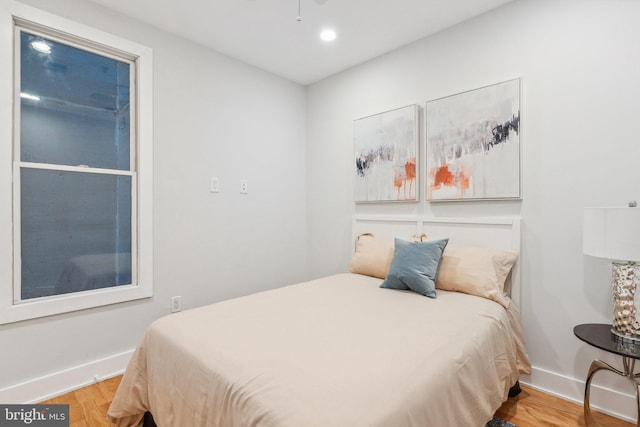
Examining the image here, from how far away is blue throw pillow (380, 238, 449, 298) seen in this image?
199 centimetres

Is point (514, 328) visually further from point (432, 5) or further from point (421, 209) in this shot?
point (432, 5)

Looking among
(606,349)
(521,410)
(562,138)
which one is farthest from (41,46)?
(521,410)

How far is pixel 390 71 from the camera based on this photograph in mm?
2791

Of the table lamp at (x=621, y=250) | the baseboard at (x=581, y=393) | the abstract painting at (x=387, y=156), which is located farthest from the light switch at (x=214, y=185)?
the baseboard at (x=581, y=393)

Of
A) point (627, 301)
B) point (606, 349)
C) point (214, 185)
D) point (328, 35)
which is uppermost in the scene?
point (328, 35)

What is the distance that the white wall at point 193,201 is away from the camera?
75.8 inches

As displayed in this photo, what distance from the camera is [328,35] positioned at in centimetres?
251

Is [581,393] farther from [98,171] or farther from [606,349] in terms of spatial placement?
[98,171]

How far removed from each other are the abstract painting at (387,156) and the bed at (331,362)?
879 millimetres

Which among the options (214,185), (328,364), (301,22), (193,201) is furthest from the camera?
(214,185)

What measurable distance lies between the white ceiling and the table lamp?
5.15ft

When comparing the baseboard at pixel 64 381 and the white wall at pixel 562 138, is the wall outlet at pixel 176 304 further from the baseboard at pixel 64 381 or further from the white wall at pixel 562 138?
the white wall at pixel 562 138

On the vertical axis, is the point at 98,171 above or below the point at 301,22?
below

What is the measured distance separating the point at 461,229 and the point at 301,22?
76.9 inches
